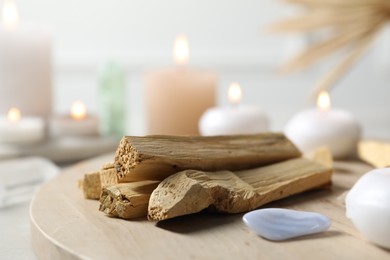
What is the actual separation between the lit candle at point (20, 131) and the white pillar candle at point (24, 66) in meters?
0.07

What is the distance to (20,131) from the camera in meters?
0.90

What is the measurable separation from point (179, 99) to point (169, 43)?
0.90 meters

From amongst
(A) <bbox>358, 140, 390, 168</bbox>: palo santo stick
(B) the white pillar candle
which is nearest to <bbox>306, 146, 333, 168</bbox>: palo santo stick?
(A) <bbox>358, 140, 390, 168</bbox>: palo santo stick

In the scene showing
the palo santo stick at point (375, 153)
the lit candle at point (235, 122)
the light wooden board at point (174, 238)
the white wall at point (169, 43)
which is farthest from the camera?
the white wall at point (169, 43)

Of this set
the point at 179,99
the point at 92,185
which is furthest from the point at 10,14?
the point at 92,185

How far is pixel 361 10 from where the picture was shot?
1.07m

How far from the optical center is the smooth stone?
0.47 m

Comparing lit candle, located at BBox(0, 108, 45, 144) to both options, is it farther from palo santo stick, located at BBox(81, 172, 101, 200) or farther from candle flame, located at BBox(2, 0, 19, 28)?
palo santo stick, located at BBox(81, 172, 101, 200)

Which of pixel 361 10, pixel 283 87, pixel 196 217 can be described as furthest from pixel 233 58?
pixel 196 217

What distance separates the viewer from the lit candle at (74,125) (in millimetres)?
942

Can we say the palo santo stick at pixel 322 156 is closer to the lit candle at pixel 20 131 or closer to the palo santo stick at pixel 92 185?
the palo santo stick at pixel 92 185

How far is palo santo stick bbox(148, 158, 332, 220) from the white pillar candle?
1.65 feet

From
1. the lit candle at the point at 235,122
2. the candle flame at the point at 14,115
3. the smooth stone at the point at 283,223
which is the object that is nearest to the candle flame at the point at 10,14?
the candle flame at the point at 14,115

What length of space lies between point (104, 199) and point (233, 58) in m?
1.42
